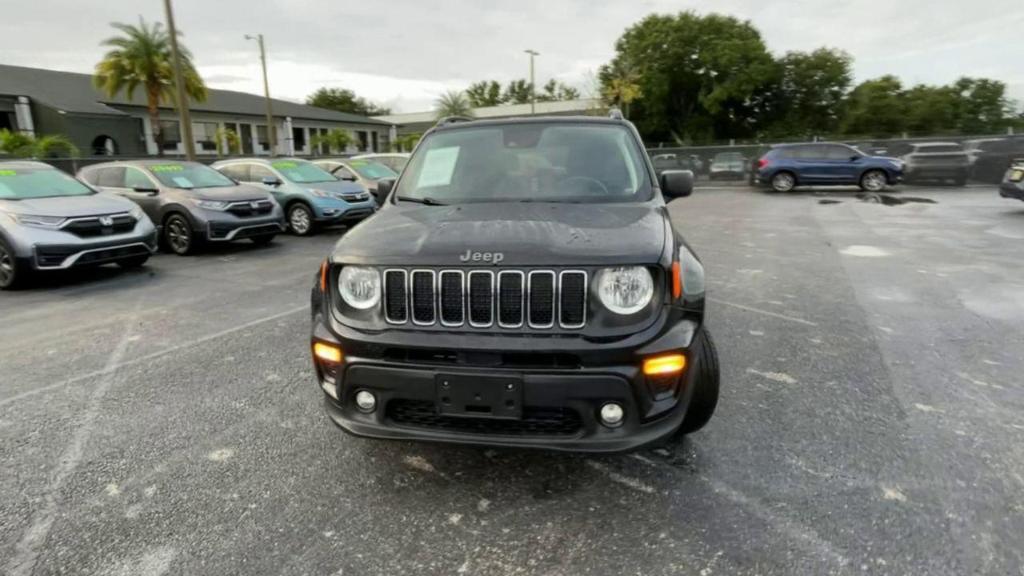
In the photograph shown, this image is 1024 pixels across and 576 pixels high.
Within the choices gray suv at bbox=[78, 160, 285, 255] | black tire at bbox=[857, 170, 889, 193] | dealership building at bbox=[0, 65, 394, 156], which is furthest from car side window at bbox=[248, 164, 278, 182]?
dealership building at bbox=[0, 65, 394, 156]

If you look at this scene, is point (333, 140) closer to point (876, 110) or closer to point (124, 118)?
point (124, 118)


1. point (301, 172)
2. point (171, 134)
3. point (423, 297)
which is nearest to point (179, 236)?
point (301, 172)

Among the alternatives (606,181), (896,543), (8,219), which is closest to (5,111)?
(8,219)

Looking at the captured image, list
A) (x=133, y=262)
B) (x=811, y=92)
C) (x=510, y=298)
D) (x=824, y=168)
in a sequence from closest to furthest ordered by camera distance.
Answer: (x=510, y=298) < (x=133, y=262) < (x=824, y=168) < (x=811, y=92)

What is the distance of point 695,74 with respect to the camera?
163 feet

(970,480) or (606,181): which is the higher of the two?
(606,181)

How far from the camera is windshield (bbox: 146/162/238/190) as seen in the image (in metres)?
10.0

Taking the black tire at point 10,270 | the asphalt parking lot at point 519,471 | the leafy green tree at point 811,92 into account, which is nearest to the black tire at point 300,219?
the black tire at point 10,270

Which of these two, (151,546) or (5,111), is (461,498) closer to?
(151,546)

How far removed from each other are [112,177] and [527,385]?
10970mm

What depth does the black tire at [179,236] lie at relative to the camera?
371 inches

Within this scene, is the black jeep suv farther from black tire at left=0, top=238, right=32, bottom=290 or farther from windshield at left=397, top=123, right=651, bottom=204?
black tire at left=0, top=238, right=32, bottom=290

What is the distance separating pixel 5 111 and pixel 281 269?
32.8 m

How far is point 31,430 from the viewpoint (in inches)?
136
